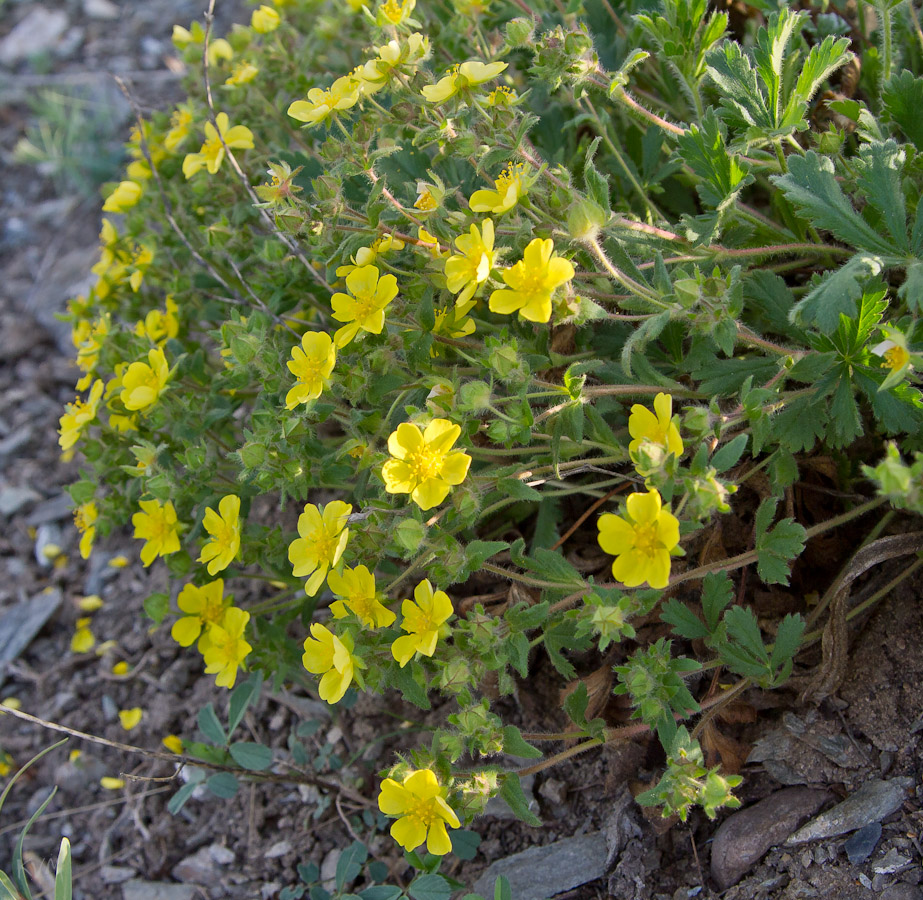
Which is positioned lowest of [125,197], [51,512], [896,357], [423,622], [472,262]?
[51,512]

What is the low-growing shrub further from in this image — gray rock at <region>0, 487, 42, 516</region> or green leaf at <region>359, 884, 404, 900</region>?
gray rock at <region>0, 487, 42, 516</region>

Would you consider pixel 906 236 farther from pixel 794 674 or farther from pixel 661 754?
pixel 661 754

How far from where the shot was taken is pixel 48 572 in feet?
13.0

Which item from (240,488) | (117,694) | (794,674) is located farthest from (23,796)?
(794,674)

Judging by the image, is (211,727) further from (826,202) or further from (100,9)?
(100,9)

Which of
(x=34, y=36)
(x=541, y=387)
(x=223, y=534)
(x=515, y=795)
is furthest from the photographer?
(x=34, y=36)

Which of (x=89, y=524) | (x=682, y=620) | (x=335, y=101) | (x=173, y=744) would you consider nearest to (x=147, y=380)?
(x=89, y=524)

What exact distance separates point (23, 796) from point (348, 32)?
122 inches

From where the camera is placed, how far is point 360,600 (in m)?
2.20

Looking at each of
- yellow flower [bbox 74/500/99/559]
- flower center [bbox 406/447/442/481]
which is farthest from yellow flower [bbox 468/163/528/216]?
yellow flower [bbox 74/500/99/559]

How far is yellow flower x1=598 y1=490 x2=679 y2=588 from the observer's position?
1879 mm

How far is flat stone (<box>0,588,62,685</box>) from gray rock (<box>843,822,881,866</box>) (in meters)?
3.07

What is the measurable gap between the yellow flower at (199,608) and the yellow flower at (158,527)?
0.14 metres

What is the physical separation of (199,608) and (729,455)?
1563 millimetres
